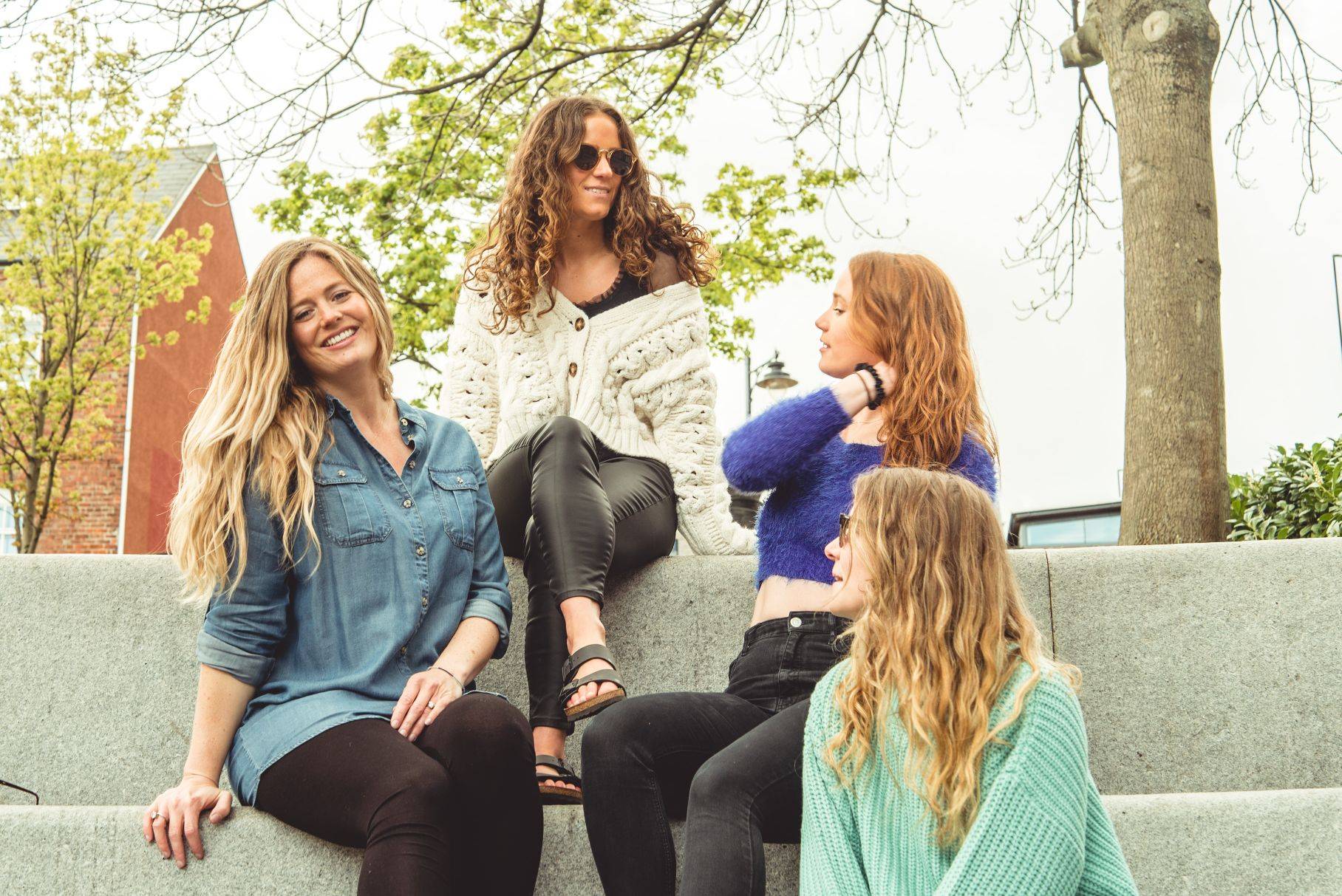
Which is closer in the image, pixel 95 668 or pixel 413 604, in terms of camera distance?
pixel 413 604

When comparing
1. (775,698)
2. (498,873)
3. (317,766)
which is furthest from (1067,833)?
(317,766)

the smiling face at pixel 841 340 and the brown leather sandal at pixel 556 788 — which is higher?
the smiling face at pixel 841 340

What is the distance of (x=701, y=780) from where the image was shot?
2.43 metres

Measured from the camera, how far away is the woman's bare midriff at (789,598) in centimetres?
288

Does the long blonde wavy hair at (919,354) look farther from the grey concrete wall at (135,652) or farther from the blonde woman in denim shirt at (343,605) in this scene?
the blonde woman in denim shirt at (343,605)

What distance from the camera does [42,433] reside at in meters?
15.4

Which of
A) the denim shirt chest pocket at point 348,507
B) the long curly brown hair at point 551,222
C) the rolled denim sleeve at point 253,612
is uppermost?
the long curly brown hair at point 551,222

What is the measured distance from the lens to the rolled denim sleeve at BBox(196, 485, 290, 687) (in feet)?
8.75

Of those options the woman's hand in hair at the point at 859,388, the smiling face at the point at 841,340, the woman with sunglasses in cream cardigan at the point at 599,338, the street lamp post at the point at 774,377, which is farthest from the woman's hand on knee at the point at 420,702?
the street lamp post at the point at 774,377

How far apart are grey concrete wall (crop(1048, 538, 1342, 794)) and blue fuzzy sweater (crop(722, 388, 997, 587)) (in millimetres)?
831

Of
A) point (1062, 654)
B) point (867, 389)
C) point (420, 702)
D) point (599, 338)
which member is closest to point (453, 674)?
point (420, 702)

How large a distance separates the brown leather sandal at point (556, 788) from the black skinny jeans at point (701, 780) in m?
0.36

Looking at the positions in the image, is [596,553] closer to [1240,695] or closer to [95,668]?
[95,668]

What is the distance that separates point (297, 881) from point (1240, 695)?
2586 millimetres
